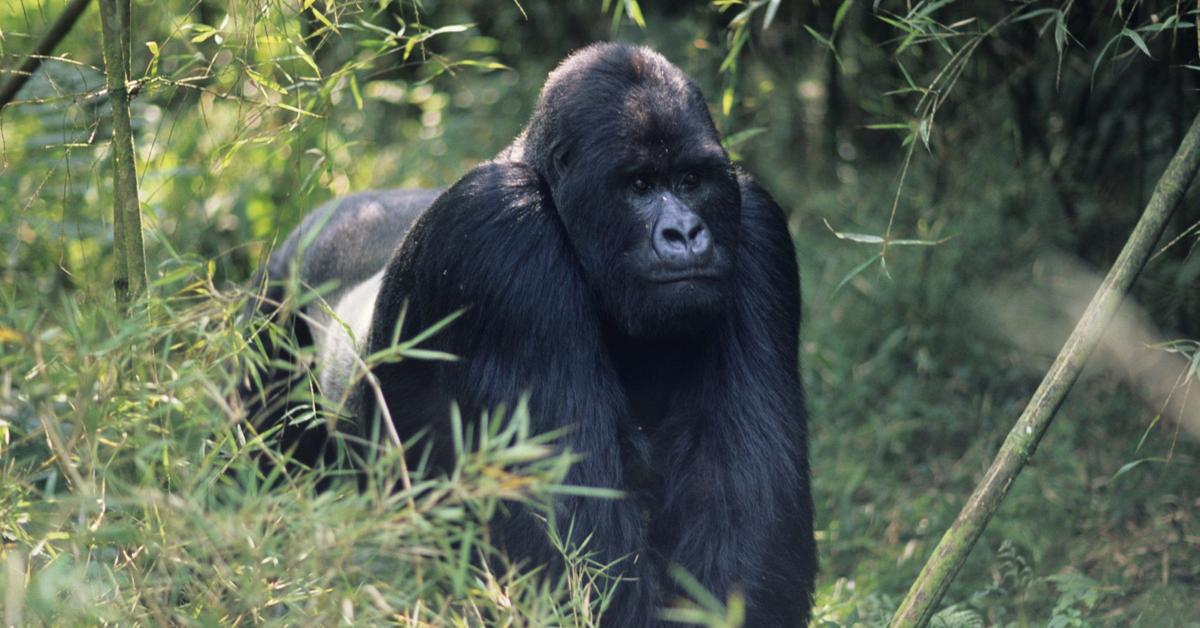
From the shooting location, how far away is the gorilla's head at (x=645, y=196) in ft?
10.7

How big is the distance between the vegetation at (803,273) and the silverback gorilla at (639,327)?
6.1 inches

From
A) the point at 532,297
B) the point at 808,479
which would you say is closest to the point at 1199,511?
the point at 808,479

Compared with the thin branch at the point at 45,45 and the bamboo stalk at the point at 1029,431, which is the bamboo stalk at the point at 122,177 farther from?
the bamboo stalk at the point at 1029,431

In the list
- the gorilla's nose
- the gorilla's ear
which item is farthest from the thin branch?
the gorilla's nose

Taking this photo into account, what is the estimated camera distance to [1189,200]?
15.4 feet

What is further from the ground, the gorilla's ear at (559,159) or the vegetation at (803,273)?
the gorilla's ear at (559,159)

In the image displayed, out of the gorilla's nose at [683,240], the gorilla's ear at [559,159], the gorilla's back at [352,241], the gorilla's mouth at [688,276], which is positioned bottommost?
the gorilla's back at [352,241]

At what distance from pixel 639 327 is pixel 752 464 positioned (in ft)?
1.41

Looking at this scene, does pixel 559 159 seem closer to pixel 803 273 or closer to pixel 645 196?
pixel 645 196

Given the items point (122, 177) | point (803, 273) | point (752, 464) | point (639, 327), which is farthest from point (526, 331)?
point (803, 273)

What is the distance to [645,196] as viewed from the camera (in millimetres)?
3357

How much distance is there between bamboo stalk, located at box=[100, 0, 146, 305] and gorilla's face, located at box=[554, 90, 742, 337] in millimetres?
1023

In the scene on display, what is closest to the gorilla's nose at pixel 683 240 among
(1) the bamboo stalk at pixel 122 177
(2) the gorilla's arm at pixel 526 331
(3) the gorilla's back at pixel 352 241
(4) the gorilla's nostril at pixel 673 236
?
(4) the gorilla's nostril at pixel 673 236

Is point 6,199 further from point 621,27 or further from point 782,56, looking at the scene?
point 782,56
